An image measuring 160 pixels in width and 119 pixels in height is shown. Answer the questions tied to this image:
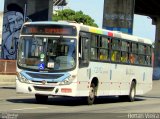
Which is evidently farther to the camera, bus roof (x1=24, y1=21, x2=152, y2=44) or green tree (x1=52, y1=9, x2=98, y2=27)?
green tree (x1=52, y1=9, x2=98, y2=27)

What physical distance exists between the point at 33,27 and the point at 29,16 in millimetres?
23588

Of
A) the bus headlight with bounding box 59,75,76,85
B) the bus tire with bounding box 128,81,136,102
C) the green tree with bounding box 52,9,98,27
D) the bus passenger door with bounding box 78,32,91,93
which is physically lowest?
the bus tire with bounding box 128,81,136,102

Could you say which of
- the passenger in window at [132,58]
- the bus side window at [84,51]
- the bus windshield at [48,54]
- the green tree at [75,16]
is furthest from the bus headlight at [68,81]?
the green tree at [75,16]

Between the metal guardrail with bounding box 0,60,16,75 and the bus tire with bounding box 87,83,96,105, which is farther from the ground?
the metal guardrail with bounding box 0,60,16,75

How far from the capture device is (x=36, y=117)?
15.3 meters

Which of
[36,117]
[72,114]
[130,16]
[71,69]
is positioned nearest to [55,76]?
[71,69]

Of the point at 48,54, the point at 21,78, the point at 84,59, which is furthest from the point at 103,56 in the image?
the point at 21,78

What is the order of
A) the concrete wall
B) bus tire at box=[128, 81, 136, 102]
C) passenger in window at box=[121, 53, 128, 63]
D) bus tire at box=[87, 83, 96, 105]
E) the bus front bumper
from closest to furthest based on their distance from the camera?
the bus front bumper < bus tire at box=[87, 83, 96, 105] < passenger in window at box=[121, 53, 128, 63] < bus tire at box=[128, 81, 136, 102] < the concrete wall

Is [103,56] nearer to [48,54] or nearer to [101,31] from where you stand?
[101,31]

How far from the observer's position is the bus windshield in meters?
20.4

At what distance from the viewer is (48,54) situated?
807 inches

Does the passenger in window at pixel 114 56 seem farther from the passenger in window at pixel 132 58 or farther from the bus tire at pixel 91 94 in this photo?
the bus tire at pixel 91 94

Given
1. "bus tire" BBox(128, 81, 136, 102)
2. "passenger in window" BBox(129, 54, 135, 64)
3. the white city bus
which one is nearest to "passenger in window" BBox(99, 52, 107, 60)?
the white city bus

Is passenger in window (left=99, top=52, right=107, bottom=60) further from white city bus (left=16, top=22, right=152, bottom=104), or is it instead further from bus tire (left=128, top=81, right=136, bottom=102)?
bus tire (left=128, top=81, right=136, bottom=102)
